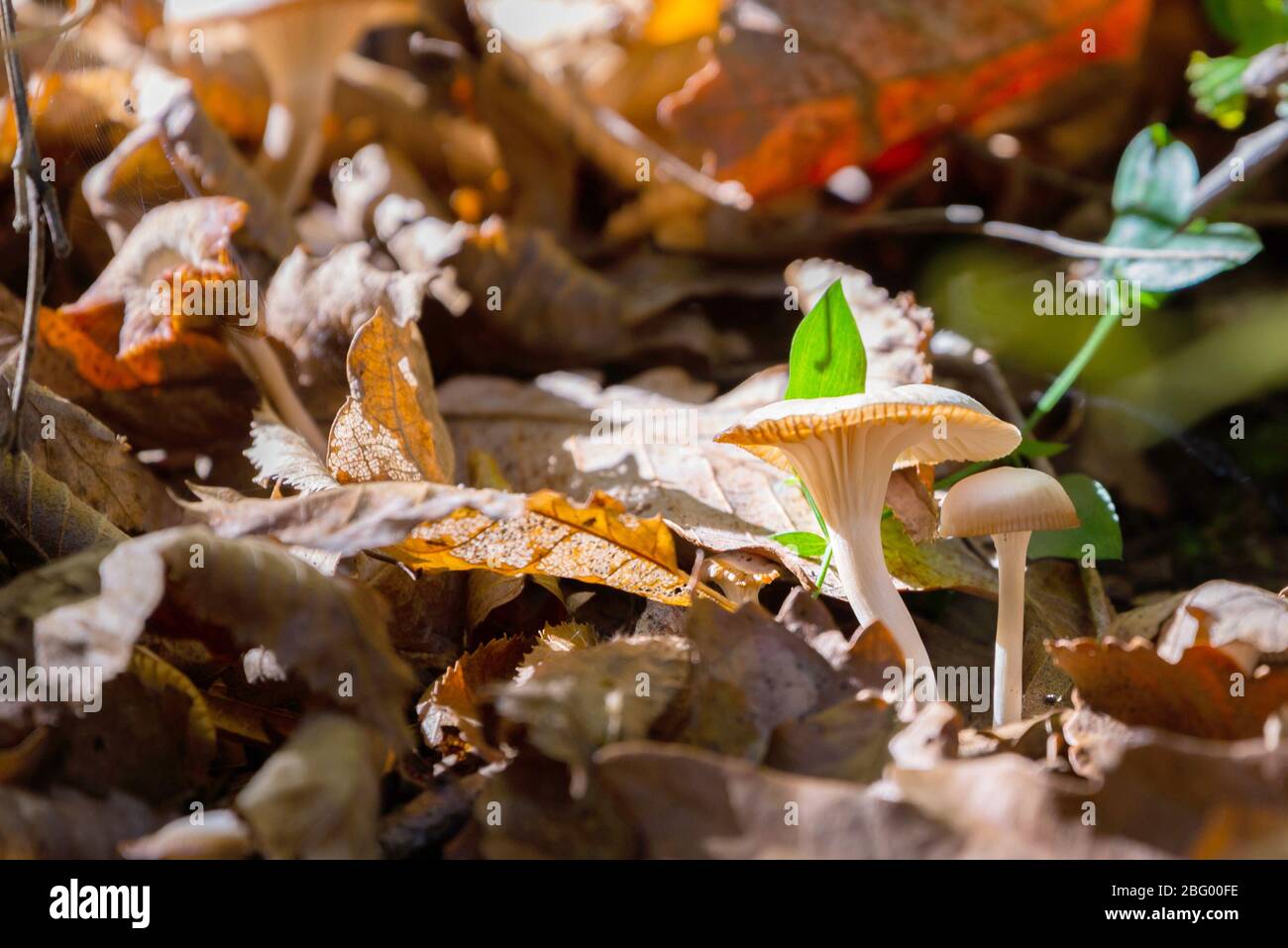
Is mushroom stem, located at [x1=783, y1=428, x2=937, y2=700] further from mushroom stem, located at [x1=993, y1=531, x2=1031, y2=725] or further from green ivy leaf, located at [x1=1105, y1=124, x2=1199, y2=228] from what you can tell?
green ivy leaf, located at [x1=1105, y1=124, x2=1199, y2=228]

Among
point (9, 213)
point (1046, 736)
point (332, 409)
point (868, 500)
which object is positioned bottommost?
point (1046, 736)

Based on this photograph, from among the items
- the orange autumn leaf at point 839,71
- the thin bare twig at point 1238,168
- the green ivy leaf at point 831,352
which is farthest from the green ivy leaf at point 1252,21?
the green ivy leaf at point 831,352

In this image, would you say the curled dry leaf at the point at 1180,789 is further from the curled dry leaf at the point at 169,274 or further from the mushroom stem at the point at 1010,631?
the curled dry leaf at the point at 169,274

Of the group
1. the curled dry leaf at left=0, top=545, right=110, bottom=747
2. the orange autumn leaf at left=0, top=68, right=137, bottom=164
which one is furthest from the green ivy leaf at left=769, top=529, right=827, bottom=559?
the orange autumn leaf at left=0, top=68, right=137, bottom=164

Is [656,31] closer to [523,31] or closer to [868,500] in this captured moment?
[523,31]
